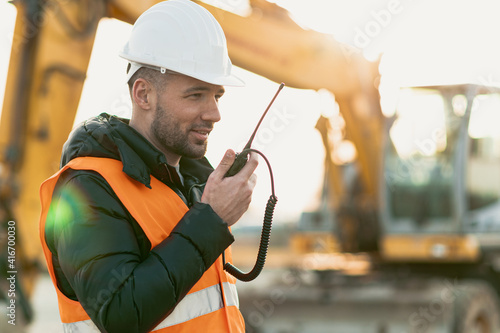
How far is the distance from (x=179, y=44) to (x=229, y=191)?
0.45 metres

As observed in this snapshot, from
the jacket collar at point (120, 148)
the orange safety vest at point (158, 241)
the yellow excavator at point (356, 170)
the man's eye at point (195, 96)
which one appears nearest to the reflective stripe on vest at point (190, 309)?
the orange safety vest at point (158, 241)

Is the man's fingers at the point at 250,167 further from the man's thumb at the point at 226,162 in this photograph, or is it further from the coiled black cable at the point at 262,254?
the coiled black cable at the point at 262,254

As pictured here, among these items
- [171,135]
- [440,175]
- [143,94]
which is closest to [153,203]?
[171,135]

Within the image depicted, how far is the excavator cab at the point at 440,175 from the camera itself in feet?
25.3

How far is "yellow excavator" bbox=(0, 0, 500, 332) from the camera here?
5.00 metres

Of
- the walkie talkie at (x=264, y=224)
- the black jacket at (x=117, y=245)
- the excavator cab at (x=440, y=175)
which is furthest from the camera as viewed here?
the excavator cab at (x=440, y=175)

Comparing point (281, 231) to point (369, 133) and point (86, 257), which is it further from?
point (86, 257)

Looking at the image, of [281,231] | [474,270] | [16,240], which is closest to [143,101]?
[16,240]

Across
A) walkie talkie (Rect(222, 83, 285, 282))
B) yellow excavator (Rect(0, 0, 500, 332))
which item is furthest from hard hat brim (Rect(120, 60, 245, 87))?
yellow excavator (Rect(0, 0, 500, 332))

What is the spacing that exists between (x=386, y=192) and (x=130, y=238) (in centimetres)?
706

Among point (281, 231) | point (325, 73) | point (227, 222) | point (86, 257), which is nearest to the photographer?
point (86, 257)

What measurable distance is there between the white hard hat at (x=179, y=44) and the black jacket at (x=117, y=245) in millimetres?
230

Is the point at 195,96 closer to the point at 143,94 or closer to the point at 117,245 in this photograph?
the point at 143,94

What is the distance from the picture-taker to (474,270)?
852 cm
